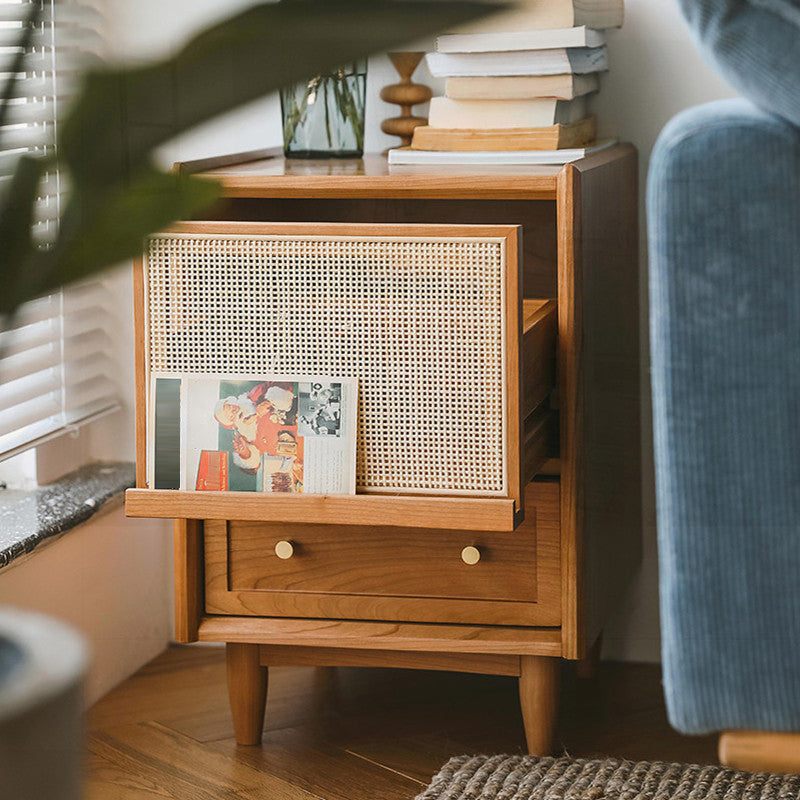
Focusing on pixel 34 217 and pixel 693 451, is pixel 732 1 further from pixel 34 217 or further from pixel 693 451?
pixel 34 217

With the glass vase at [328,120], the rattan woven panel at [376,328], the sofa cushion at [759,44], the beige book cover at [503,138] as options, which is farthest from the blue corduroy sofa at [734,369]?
the glass vase at [328,120]

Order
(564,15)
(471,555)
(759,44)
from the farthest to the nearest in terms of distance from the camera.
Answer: (564,15)
(471,555)
(759,44)

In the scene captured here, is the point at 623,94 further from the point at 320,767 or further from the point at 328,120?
the point at 320,767

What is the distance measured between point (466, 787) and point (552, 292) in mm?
601

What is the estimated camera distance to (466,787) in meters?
1.19

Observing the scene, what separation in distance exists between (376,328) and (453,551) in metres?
0.27

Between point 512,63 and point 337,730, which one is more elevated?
point 512,63

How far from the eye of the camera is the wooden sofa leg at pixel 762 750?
0.69 m

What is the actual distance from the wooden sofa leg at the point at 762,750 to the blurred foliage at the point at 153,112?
503mm

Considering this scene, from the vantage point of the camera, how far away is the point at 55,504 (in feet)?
4.77

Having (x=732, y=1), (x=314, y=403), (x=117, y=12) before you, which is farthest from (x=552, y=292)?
(x=732, y=1)

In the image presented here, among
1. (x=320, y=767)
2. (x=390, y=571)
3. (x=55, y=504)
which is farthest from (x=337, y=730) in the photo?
(x=55, y=504)

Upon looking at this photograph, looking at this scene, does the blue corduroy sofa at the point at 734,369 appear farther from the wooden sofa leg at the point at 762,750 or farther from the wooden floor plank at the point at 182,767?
the wooden floor plank at the point at 182,767

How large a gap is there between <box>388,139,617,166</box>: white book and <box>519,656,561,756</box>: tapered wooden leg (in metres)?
0.52
